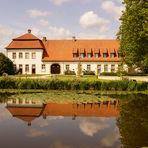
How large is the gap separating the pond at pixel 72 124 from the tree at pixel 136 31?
509 inches

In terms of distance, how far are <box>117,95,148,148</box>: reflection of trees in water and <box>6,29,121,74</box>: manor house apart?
44.3 m

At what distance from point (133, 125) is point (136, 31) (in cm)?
2304

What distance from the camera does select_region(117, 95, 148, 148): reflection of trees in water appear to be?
44.8 feet

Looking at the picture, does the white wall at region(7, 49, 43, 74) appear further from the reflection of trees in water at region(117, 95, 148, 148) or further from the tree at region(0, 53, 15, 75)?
the reflection of trees in water at region(117, 95, 148, 148)

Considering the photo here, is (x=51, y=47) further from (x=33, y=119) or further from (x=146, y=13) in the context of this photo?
(x=33, y=119)

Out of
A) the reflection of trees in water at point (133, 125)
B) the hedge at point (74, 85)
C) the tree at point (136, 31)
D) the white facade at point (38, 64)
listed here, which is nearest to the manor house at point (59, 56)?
the white facade at point (38, 64)

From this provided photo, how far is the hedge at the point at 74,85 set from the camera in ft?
127

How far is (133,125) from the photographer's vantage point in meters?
17.2

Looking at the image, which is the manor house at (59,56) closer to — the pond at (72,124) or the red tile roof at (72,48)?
the red tile roof at (72,48)

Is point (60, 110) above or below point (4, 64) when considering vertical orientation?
below

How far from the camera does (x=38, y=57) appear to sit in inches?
2778

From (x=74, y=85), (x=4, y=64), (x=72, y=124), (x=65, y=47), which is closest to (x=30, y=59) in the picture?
(x=65, y=47)

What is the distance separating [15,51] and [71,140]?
58.4 metres

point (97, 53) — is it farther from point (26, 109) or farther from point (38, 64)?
point (26, 109)
